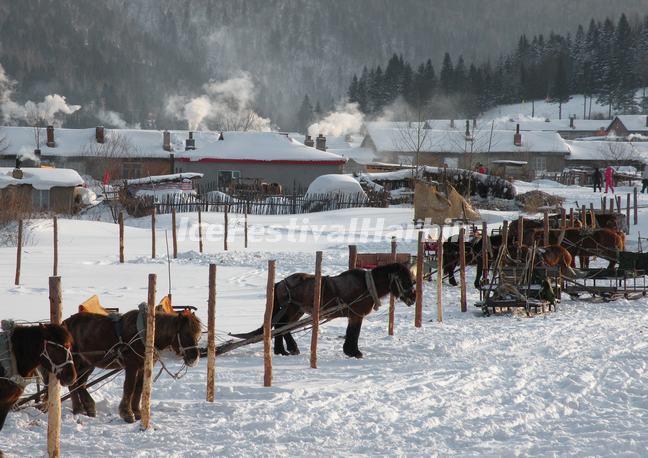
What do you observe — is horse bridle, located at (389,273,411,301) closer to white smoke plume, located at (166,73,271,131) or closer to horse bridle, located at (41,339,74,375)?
horse bridle, located at (41,339,74,375)

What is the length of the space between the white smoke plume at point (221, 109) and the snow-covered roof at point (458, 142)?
4749 cm

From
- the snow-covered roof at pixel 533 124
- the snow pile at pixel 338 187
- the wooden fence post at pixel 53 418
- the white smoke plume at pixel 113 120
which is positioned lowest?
the wooden fence post at pixel 53 418

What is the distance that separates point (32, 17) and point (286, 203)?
503 ft

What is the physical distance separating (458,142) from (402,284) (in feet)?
212

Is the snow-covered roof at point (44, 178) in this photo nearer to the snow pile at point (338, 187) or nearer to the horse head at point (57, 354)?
the snow pile at point (338, 187)

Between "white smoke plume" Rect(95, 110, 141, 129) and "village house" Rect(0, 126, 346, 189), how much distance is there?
74.1 metres

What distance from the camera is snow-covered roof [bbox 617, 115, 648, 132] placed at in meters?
105

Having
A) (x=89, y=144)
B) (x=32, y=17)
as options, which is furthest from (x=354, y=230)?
(x=32, y=17)

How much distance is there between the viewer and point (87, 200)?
139ft

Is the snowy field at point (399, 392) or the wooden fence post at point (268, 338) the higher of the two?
the wooden fence post at point (268, 338)

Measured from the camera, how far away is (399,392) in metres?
9.95

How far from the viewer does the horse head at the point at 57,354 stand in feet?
24.2

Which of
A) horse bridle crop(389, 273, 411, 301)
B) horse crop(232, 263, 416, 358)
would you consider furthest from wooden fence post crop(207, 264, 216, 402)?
horse bridle crop(389, 273, 411, 301)

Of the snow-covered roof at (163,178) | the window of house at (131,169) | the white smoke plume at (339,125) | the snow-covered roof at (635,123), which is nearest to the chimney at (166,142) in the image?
the window of house at (131,169)
